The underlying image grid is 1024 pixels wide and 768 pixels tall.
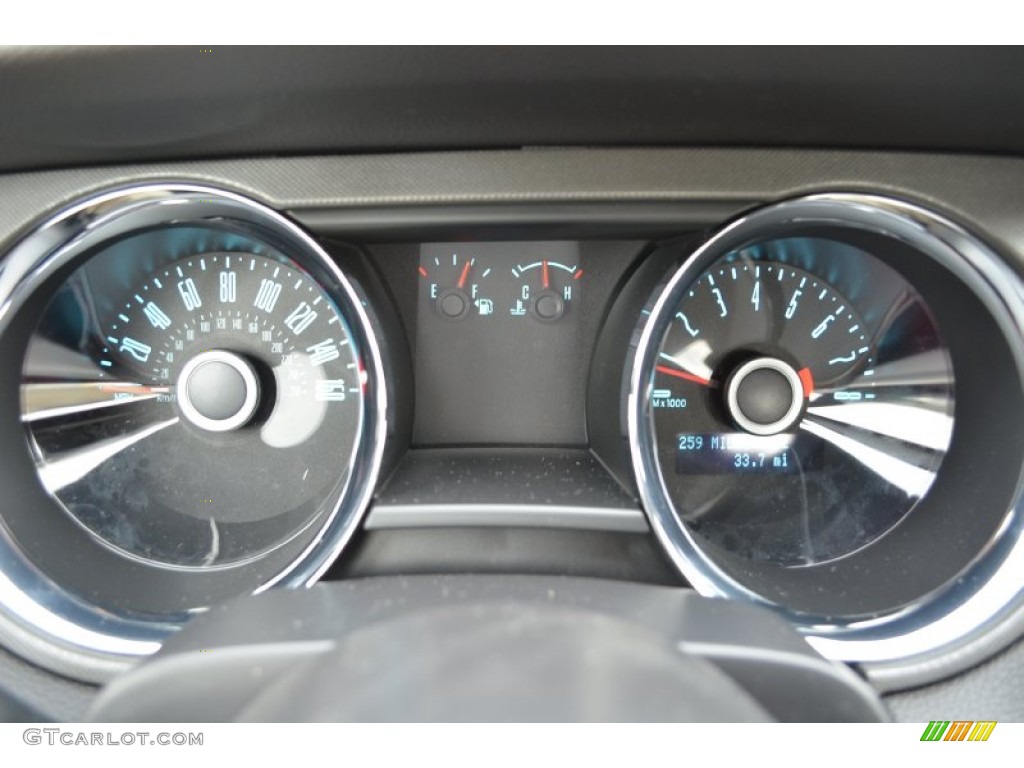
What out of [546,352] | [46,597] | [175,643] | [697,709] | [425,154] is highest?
[425,154]

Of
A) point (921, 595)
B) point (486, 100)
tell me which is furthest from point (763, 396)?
point (486, 100)

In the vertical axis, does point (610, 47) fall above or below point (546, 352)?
above

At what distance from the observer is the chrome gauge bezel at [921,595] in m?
1.71

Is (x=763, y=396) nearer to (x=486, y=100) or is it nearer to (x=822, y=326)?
(x=822, y=326)

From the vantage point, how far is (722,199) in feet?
5.68

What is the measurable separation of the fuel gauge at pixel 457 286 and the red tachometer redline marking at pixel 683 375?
46cm

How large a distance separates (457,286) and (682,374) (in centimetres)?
62

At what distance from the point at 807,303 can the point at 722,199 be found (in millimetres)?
512

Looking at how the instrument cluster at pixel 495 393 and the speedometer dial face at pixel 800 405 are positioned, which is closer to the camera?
the instrument cluster at pixel 495 393

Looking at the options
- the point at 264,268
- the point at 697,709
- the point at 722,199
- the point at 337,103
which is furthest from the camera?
the point at 264,268

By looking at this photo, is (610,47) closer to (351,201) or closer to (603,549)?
(351,201)

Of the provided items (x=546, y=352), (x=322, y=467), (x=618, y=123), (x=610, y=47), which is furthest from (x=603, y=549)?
(x=610, y=47)
